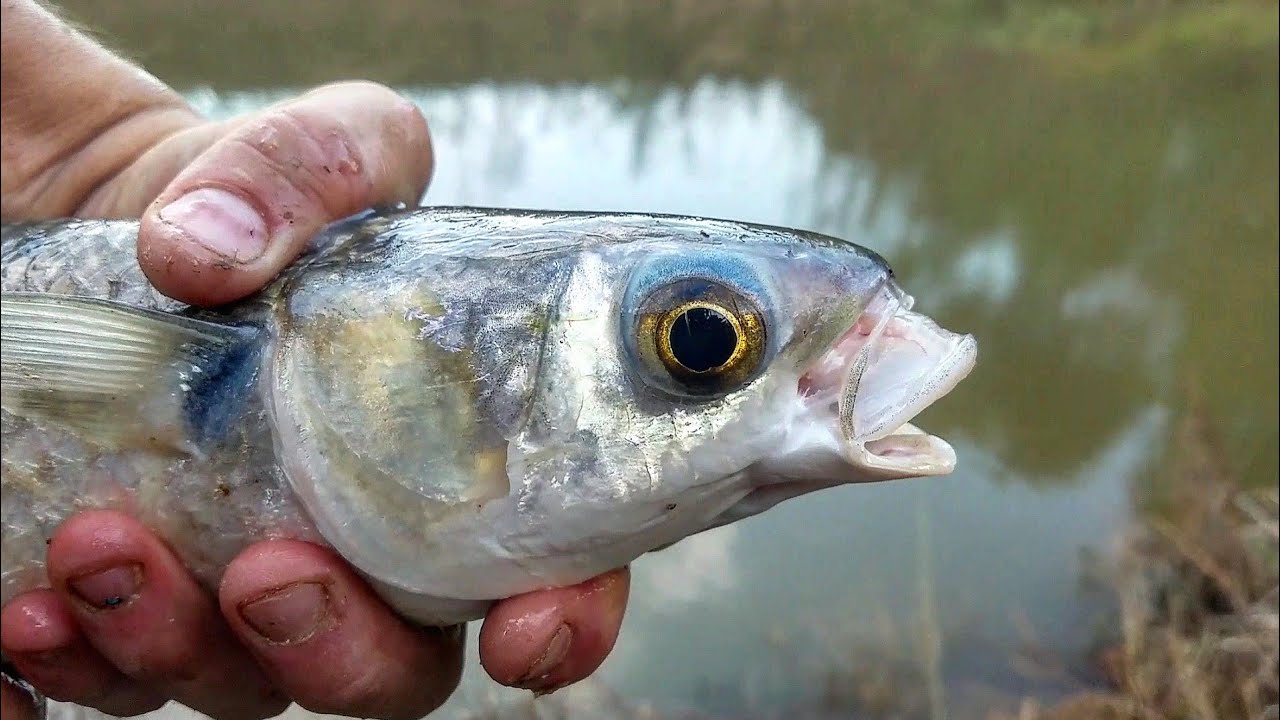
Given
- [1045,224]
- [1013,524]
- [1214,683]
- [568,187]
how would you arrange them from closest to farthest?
[1214,683], [1013,524], [568,187], [1045,224]

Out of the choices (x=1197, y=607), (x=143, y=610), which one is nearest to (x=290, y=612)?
(x=143, y=610)

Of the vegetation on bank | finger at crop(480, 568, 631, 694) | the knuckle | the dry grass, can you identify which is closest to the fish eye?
finger at crop(480, 568, 631, 694)

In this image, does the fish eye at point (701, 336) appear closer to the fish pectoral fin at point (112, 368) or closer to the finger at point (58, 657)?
the fish pectoral fin at point (112, 368)

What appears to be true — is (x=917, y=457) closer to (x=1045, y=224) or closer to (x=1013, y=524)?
(x=1013, y=524)

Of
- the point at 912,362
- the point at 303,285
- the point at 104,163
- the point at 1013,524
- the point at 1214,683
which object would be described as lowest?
the point at 1013,524

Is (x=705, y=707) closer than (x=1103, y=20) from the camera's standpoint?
Yes

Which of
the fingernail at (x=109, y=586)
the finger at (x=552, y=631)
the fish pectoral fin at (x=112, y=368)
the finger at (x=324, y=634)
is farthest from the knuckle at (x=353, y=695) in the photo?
the fish pectoral fin at (x=112, y=368)

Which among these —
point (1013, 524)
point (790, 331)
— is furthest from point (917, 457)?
point (1013, 524)

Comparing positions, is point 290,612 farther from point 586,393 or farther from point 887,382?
point 887,382
